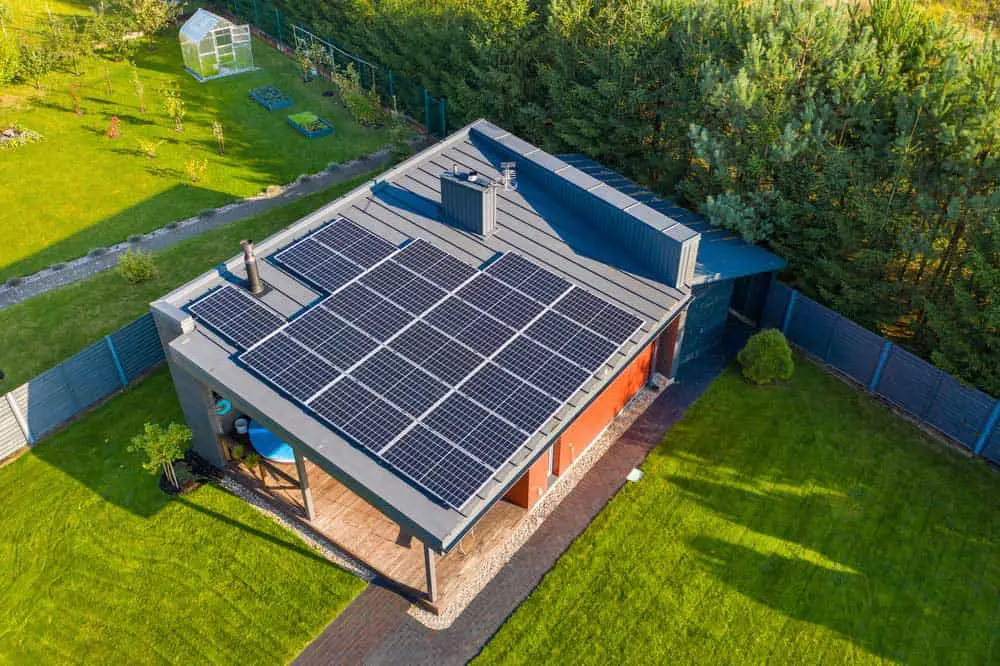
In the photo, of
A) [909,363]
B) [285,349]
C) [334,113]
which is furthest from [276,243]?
[334,113]

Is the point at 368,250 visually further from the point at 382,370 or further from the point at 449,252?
the point at 382,370

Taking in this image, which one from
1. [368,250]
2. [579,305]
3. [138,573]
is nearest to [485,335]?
[579,305]

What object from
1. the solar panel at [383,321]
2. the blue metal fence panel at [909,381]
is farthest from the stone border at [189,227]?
the blue metal fence panel at [909,381]

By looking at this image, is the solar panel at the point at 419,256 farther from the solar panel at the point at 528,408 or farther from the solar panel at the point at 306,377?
the solar panel at the point at 528,408

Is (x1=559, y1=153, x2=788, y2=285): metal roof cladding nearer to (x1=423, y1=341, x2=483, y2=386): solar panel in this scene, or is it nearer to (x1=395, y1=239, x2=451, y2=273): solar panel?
(x1=395, y1=239, x2=451, y2=273): solar panel

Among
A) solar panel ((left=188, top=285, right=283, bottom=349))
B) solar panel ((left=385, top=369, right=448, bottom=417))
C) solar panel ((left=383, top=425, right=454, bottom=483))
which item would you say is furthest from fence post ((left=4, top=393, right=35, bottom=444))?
solar panel ((left=383, top=425, right=454, bottom=483))

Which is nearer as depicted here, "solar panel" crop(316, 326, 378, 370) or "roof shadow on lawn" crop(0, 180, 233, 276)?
"solar panel" crop(316, 326, 378, 370)
